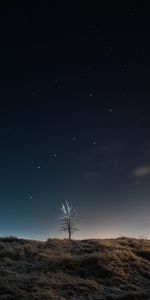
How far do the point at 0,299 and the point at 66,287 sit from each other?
425 cm

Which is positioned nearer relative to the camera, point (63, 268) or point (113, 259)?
point (63, 268)

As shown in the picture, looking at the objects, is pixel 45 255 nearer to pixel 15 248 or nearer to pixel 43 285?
pixel 15 248

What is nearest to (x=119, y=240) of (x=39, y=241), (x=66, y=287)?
(x=39, y=241)

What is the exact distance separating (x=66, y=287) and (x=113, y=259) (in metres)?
7.49

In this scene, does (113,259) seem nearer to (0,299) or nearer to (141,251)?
(141,251)

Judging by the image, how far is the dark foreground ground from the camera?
2597cm

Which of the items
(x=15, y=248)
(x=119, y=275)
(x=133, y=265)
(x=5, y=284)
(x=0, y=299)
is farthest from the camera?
(x=15, y=248)

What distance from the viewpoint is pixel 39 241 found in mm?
42688

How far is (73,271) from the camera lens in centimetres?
3048

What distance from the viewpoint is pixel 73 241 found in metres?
43.3

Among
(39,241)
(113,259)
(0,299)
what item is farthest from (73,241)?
(0,299)

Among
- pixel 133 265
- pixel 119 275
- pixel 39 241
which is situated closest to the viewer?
pixel 119 275

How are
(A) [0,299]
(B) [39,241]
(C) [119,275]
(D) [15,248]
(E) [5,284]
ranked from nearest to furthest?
(A) [0,299], (E) [5,284], (C) [119,275], (D) [15,248], (B) [39,241]

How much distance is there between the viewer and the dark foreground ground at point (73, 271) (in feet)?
85.2
